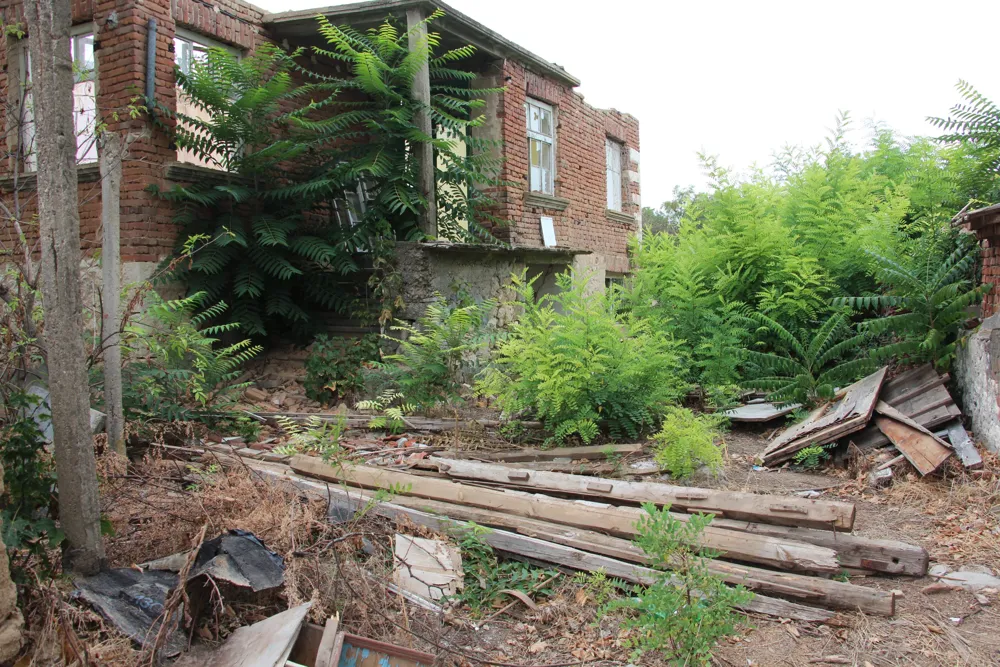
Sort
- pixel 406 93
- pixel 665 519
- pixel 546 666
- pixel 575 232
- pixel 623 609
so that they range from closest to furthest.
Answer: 1. pixel 546 666
2. pixel 665 519
3. pixel 623 609
4. pixel 406 93
5. pixel 575 232

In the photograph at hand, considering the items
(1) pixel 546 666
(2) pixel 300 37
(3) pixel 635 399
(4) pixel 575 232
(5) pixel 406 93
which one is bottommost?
(1) pixel 546 666

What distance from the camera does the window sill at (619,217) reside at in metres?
13.8

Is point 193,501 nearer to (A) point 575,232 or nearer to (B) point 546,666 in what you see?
(B) point 546,666

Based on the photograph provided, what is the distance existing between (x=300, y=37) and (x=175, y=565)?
26.2 feet

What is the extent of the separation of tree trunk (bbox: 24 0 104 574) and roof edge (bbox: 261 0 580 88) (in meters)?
6.39

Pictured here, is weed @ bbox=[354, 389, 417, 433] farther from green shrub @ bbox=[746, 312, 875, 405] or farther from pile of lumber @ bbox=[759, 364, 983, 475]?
green shrub @ bbox=[746, 312, 875, 405]

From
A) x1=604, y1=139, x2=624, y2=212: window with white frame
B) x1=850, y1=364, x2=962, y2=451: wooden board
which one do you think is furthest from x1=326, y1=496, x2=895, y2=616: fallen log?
x1=604, y1=139, x2=624, y2=212: window with white frame

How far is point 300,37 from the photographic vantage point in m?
9.19

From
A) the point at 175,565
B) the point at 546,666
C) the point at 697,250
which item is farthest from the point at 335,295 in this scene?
the point at 546,666

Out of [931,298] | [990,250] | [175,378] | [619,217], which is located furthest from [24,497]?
[619,217]

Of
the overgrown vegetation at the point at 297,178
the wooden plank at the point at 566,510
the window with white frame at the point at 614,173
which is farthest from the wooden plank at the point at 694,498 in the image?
the window with white frame at the point at 614,173

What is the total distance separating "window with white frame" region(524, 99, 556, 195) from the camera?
11.6m

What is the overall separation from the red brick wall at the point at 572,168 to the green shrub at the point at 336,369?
12.3 feet

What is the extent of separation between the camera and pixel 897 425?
5281 millimetres
